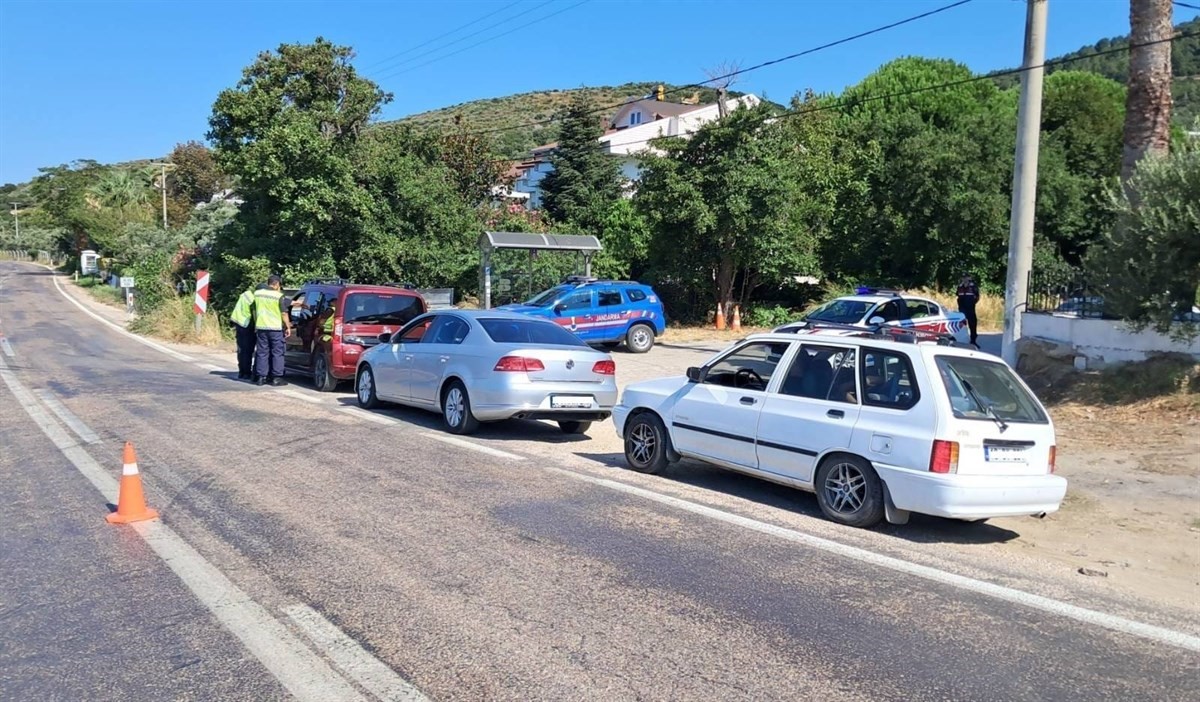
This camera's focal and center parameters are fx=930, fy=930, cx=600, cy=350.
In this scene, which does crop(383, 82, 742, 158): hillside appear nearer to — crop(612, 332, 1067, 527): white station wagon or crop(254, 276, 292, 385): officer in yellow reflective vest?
crop(254, 276, 292, 385): officer in yellow reflective vest

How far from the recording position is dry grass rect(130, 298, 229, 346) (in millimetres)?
27125

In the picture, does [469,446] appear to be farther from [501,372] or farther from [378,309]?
[378,309]

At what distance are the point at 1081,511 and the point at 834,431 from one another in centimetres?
296

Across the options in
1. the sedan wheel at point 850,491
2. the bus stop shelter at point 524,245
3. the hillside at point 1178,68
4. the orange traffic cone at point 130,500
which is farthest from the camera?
the hillside at point 1178,68

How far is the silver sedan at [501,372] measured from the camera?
35.6 feet

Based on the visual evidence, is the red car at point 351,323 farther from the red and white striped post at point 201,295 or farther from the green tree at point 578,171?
the green tree at point 578,171

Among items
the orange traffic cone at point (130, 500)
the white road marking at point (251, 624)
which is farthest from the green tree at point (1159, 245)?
the orange traffic cone at point (130, 500)

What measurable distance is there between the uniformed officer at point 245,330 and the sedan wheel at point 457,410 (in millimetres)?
6460

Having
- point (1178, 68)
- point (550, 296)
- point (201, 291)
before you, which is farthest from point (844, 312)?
point (1178, 68)

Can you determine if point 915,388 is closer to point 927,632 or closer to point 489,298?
point 927,632

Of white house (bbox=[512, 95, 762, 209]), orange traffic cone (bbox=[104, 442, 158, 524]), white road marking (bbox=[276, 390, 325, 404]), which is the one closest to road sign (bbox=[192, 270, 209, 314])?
white road marking (bbox=[276, 390, 325, 404])

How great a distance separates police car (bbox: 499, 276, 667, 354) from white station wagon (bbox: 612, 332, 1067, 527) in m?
13.9

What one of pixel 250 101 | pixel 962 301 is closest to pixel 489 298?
pixel 250 101

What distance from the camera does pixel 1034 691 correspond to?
4.39 metres
